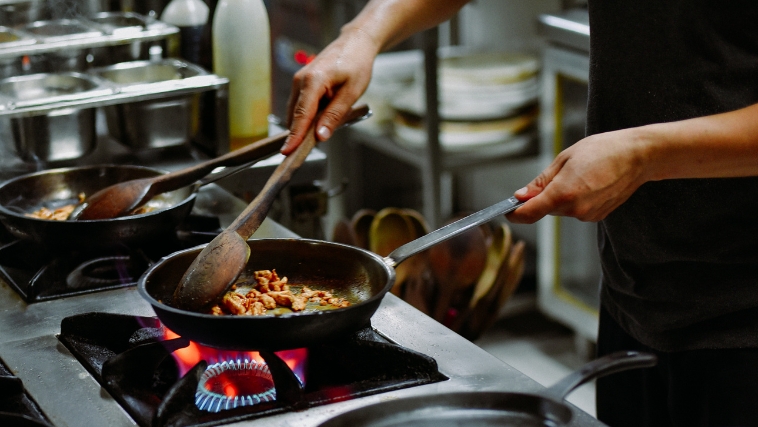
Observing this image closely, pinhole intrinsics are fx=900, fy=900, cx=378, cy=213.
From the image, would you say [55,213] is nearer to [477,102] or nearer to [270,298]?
[270,298]

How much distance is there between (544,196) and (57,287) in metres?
0.63

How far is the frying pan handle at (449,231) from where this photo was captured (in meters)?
0.97

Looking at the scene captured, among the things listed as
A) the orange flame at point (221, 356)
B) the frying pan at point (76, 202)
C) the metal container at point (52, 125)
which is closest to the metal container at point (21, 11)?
the metal container at point (52, 125)

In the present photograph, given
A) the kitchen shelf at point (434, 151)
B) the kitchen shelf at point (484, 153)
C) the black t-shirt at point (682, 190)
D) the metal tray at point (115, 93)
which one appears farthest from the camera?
the kitchen shelf at point (484, 153)

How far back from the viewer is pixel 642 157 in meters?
0.98

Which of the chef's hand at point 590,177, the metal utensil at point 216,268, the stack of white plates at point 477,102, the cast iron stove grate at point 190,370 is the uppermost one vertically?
the chef's hand at point 590,177

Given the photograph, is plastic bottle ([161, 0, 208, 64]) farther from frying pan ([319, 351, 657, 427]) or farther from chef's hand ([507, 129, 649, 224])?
frying pan ([319, 351, 657, 427])

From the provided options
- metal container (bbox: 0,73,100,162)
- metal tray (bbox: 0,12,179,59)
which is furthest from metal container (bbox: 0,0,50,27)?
metal container (bbox: 0,73,100,162)

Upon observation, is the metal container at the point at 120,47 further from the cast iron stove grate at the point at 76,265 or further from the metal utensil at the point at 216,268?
the metal utensil at the point at 216,268

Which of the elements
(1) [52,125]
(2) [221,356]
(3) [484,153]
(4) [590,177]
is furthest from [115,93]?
(3) [484,153]

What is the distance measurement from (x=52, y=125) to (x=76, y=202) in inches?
7.2

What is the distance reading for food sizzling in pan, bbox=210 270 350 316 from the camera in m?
0.99

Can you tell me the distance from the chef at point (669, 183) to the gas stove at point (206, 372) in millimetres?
190

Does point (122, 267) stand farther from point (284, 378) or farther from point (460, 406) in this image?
point (460, 406)
